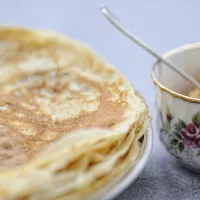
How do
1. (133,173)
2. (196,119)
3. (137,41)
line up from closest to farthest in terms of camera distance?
1. (133,173)
2. (196,119)
3. (137,41)

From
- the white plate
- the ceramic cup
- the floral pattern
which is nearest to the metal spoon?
the ceramic cup

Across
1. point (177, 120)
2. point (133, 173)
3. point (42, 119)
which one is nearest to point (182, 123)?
point (177, 120)

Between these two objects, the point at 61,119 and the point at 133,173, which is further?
the point at 61,119

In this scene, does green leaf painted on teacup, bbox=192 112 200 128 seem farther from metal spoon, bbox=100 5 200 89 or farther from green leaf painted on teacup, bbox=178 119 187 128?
metal spoon, bbox=100 5 200 89

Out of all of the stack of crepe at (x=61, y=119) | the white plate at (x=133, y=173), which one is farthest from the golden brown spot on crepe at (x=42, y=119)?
the white plate at (x=133, y=173)

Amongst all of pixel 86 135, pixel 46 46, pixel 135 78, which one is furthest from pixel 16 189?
pixel 135 78

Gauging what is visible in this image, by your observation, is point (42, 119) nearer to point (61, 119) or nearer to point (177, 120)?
point (61, 119)

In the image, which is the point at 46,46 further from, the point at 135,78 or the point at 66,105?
the point at 135,78
